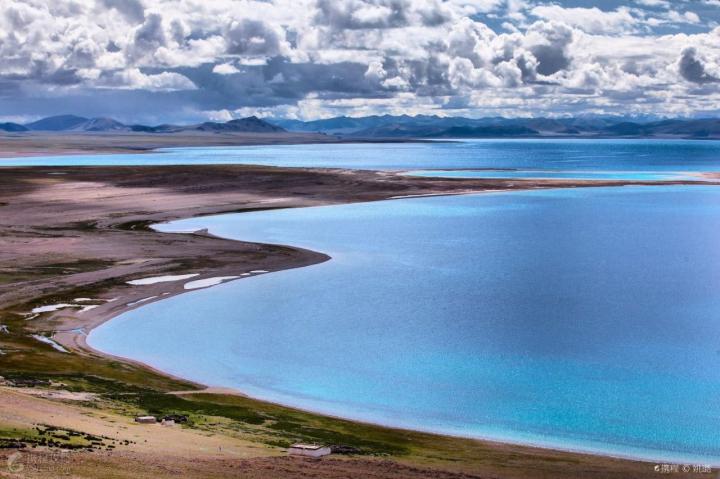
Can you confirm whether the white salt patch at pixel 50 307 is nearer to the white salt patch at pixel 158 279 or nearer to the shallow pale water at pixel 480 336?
the shallow pale water at pixel 480 336

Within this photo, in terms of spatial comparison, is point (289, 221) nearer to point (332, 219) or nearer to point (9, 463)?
point (332, 219)

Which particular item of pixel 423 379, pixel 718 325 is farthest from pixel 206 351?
pixel 718 325

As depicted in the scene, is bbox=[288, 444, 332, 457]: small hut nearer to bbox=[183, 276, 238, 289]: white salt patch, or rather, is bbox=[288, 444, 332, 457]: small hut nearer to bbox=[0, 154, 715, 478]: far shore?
bbox=[0, 154, 715, 478]: far shore

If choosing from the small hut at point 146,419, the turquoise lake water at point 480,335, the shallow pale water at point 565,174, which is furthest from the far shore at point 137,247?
the shallow pale water at point 565,174

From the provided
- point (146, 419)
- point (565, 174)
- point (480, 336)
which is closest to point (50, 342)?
point (146, 419)

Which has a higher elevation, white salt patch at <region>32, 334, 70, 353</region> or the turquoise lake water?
white salt patch at <region>32, 334, 70, 353</region>

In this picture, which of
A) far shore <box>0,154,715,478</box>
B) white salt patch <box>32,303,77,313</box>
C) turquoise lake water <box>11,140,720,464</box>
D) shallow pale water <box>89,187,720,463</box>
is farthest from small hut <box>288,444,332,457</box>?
white salt patch <box>32,303,77,313</box>

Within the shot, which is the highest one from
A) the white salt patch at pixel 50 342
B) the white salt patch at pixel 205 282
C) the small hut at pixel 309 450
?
the small hut at pixel 309 450
